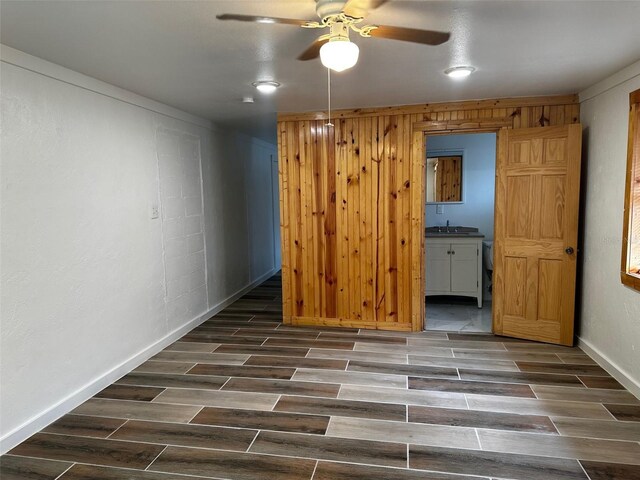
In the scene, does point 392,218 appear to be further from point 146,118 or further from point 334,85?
point 146,118

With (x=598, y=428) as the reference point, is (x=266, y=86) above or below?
above

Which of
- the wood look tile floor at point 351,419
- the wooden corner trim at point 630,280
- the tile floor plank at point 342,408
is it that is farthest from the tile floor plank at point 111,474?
the wooden corner trim at point 630,280

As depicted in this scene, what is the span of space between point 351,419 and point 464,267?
298 cm

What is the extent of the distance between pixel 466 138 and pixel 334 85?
310cm

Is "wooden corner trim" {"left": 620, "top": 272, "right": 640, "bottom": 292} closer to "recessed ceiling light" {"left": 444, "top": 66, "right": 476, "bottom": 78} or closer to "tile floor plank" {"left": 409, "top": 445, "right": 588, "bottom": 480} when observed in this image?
"tile floor plank" {"left": 409, "top": 445, "right": 588, "bottom": 480}

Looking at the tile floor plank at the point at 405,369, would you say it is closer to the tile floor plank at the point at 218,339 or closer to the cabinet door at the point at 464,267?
the tile floor plank at the point at 218,339

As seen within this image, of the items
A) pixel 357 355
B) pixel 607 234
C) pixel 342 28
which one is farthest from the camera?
pixel 357 355

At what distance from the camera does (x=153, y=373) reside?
3281mm

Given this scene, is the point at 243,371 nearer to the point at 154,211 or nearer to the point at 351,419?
the point at 351,419

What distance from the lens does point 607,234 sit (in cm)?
319

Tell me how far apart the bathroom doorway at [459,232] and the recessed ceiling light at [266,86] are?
2.62 meters

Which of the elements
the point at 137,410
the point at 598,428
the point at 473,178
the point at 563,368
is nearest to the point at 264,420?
the point at 137,410

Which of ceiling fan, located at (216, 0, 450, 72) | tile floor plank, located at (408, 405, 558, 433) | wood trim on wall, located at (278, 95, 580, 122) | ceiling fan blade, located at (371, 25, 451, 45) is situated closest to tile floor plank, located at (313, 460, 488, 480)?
tile floor plank, located at (408, 405, 558, 433)

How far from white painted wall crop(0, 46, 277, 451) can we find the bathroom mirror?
3.08m
